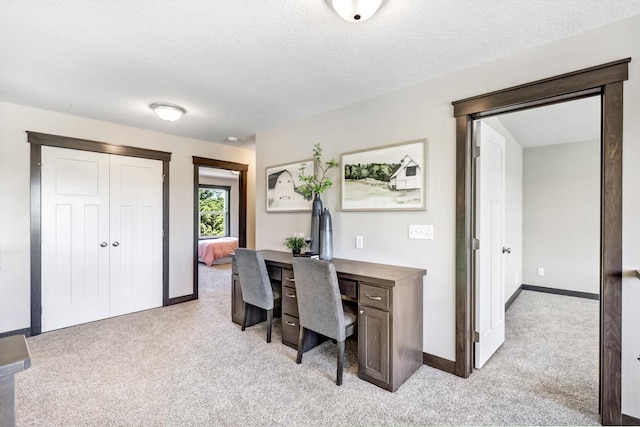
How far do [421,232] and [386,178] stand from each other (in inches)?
22.9

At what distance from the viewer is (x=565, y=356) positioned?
2664 millimetres

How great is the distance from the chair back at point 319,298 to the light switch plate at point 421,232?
808mm

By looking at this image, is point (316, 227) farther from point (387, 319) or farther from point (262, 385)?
point (262, 385)

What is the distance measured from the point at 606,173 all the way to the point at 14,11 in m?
3.48

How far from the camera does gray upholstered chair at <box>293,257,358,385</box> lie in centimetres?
228

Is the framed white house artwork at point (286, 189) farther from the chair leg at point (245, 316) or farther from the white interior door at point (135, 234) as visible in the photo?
the white interior door at point (135, 234)

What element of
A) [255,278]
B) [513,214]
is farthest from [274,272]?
[513,214]

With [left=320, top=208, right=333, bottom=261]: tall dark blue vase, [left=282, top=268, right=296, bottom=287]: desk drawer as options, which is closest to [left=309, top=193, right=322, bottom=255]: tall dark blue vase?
[left=320, top=208, right=333, bottom=261]: tall dark blue vase

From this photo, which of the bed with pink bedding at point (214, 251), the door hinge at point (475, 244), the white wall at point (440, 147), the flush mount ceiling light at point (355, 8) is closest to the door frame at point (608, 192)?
the white wall at point (440, 147)

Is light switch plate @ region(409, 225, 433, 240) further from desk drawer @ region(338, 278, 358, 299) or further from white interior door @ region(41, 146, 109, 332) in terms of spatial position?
white interior door @ region(41, 146, 109, 332)

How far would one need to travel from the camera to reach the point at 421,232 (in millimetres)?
2572

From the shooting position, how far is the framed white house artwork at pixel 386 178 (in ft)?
8.48

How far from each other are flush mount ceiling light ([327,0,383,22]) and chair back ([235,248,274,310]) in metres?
2.09

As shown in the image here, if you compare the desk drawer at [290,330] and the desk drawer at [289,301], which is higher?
the desk drawer at [289,301]
